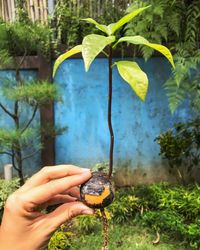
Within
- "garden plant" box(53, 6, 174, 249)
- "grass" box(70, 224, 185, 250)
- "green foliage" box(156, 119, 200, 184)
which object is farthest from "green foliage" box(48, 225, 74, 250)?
"garden plant" box(53, 6, 174, 249)

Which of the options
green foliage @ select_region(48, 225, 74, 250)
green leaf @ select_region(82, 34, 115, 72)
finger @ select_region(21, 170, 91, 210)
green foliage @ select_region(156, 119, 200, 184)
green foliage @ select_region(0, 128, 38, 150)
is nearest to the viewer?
green leaf @ select_region(82, 34, 115, 72)

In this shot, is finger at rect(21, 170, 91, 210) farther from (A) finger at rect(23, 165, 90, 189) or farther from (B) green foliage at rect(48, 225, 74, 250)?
(B) green foliage at rect(48, 225, 74, 250)

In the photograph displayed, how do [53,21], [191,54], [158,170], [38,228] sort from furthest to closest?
[158,170], [53,21], [191,54], [38,228]

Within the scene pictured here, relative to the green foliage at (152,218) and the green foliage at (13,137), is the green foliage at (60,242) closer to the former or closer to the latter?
the green foliage at (152,218)

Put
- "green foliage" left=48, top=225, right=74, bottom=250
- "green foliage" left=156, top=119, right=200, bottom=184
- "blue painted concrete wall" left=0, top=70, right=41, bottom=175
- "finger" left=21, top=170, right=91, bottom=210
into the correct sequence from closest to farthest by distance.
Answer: "finger" left=21, top=170, right=91, bottom=210
"green foliage" left=48, top=225, right=74, bottom=250
"green foliage" left=156, top=119, right=200, bottom=184
"blue painted concrete wall" left=0, top=70, right=41, bottom=175

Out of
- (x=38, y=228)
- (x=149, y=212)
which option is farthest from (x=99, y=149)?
(x=38, y=228)

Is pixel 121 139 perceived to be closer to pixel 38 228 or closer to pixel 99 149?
pixel 99 149

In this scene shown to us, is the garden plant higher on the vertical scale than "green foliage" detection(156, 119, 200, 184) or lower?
higher
